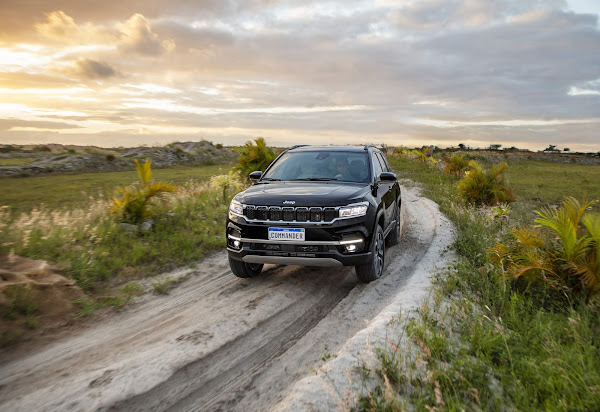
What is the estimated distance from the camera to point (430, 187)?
18750mm

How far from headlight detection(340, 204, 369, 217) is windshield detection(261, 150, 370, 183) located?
97 cm

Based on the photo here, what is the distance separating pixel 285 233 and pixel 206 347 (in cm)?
176

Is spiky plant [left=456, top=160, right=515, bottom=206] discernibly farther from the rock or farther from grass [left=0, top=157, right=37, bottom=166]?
grass [left=0, top=157, right=37, bottom=166]

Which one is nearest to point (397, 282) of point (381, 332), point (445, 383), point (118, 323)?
point (381, 332)

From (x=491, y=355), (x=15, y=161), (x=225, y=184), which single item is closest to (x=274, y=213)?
(x=491, y=355)

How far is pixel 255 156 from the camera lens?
14484 mm

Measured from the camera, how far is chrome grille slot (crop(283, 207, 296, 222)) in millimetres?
5262

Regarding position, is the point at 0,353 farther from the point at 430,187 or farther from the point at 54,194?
the point at 430,187

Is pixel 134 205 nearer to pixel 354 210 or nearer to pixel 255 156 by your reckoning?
pixel 354 210

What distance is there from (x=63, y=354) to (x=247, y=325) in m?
1.87

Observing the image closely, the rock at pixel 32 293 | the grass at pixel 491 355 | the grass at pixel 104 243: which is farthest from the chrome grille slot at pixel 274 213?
the rock at pixel 32 293

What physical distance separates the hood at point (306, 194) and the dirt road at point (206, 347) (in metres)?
1.28

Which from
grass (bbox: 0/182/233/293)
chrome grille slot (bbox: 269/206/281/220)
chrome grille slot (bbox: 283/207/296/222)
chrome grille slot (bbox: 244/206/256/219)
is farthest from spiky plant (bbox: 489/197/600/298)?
grass (bbox: 0/182/233/293)

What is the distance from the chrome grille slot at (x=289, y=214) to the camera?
526cm
